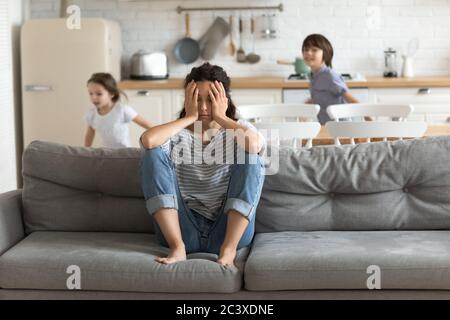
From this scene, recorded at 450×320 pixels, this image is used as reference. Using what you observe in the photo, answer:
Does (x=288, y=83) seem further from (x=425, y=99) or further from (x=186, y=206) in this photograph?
(x=186, y=206)

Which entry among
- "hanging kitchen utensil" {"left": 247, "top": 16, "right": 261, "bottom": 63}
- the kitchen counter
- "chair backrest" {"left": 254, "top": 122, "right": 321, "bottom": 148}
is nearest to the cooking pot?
the kitchen counter

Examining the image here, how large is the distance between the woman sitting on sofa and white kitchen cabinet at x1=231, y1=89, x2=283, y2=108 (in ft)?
9.89

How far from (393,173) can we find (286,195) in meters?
0.44

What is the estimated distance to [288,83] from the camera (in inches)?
255

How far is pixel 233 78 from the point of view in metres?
6.88

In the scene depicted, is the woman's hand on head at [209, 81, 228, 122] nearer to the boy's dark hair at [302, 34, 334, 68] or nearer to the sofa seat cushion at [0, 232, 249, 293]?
the sofa seat cushion at [0, 232, 249, 293]

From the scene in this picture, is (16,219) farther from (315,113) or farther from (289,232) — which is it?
(315,113)

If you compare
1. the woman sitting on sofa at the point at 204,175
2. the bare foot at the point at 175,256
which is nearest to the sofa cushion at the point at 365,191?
the woman sitting on sofa at the point at 204,175

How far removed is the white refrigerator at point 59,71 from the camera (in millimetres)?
6457

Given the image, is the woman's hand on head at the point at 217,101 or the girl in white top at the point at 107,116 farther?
the girl in white top at the point at 107,116

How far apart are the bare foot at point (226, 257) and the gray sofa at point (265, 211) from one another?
0.12 feet

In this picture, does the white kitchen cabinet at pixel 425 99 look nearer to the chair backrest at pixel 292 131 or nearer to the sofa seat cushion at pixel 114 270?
the chair backrest at pixel 292 131

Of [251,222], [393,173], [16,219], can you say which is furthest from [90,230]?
[393,173]

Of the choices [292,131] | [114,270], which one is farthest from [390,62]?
[114,270]
